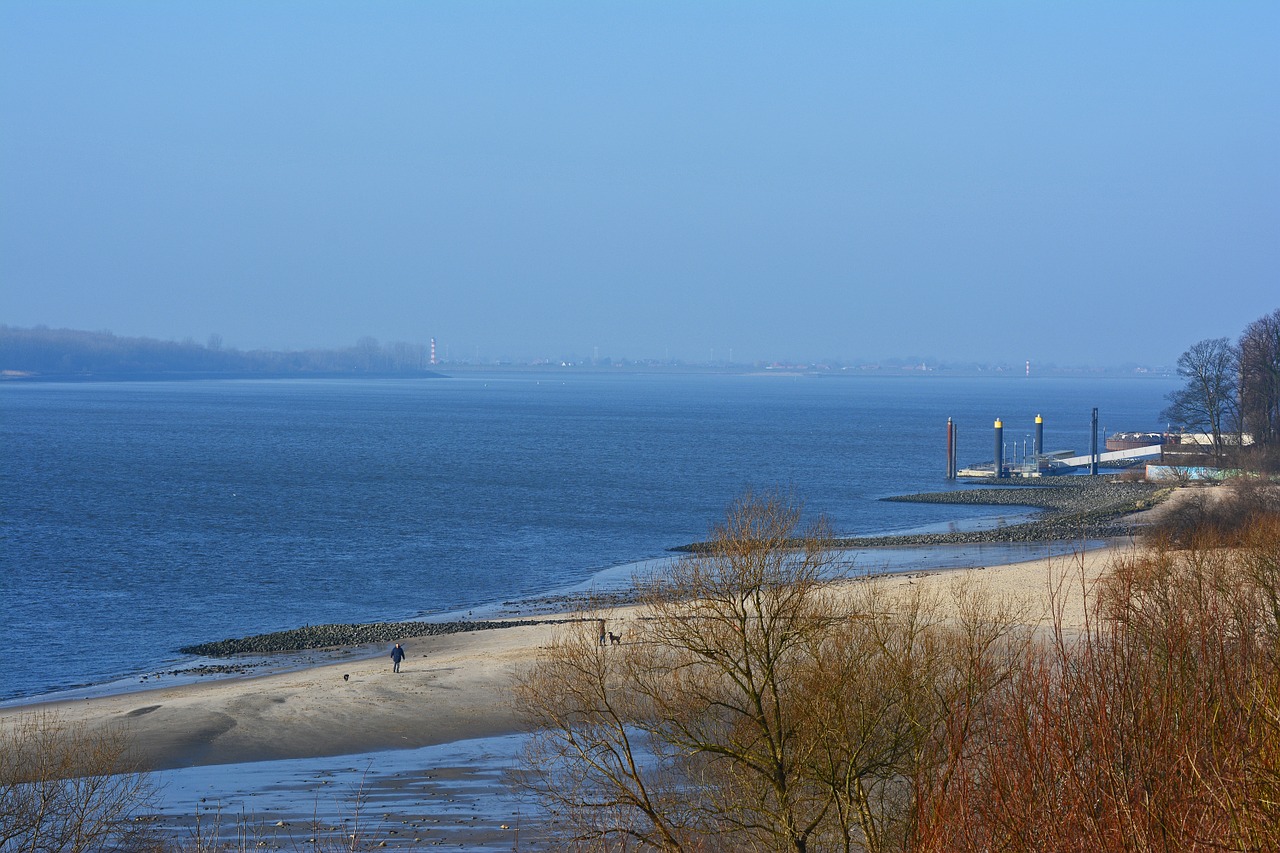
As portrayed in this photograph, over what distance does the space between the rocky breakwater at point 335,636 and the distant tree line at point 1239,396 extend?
158 ft

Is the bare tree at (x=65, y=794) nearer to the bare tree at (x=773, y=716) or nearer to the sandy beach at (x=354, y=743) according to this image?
the sandy beach at (x=354, y=743)

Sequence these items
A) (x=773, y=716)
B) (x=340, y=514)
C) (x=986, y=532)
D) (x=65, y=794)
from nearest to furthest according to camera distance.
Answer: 1. (x=65, y=794)
2. (x=773, y=716)
3. (x=986, y=532)
4. (x=340, y=514)

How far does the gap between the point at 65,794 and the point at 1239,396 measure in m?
81.4

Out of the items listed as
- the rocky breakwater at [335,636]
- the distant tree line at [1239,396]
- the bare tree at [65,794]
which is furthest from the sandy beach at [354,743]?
the distant tree line at [1239,396]

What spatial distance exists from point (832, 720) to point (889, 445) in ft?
386

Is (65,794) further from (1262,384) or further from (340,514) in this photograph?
(1262,384)

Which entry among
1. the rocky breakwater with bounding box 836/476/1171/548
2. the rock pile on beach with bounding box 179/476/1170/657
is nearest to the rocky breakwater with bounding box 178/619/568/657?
the rock pile on beach with bounding box 179/476/1170/657

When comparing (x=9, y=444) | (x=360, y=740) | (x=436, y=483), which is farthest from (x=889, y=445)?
(x=360, y=740)

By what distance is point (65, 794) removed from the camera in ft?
43.2

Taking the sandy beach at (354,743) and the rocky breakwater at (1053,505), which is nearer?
the sandy beach at (354,743)

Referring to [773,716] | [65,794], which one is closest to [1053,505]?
[773,716]

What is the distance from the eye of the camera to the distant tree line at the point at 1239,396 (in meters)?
72.7

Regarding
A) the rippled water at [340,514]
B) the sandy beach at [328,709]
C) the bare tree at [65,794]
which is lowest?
the rippled water at [340,514]

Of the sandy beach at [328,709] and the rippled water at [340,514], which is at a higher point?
the sandy beach at [328,709]
